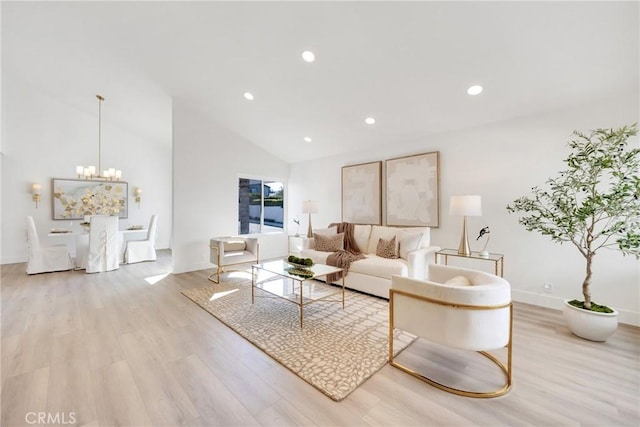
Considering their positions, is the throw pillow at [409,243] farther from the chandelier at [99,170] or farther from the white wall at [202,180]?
the chandelier at [99,170]

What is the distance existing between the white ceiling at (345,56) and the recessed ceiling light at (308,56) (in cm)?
8

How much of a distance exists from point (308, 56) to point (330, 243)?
2.80 metres

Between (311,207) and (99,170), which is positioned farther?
(99,170)

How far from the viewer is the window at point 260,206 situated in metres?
6.02

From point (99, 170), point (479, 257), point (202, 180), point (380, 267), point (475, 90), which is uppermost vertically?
point (475, 90)

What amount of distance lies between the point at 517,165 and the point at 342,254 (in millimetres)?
2734

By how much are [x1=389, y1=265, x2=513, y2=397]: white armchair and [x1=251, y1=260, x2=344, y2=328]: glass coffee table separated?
3.83 ft

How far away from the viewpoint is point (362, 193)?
16.8 feet

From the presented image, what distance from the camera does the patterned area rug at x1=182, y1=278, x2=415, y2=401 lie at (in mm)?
1944

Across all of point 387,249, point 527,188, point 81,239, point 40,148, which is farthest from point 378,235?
point 40,148

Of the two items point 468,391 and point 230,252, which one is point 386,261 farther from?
point 230,252

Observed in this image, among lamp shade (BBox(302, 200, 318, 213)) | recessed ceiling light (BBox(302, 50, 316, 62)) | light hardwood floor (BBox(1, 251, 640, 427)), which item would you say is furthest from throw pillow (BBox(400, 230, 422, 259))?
recessed ceiling light (BBox(302, 50, 316, 62))

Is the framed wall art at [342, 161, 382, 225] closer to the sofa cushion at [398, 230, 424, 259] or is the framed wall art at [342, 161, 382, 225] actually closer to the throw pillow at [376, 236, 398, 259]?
the throw pillow at [376, 236, 398, 259]

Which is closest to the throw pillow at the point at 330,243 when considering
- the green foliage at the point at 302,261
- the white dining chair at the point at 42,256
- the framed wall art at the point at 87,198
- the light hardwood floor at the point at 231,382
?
the green foliage at the point at 302,261
